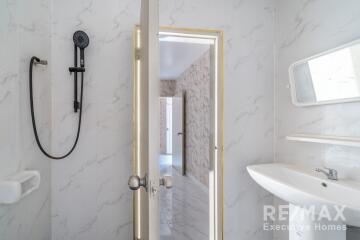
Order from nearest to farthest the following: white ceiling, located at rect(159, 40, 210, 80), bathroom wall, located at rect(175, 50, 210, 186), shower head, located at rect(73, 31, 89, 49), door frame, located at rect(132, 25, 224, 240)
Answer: shower head, located at rect(73, 31, 89, 49)
door frame, located at rect(132, 25, 224, 240)
white ceiling, located at rect(159, 40, 210, 80)
bathroom wall, located at rect(175, 50, 210, 186)

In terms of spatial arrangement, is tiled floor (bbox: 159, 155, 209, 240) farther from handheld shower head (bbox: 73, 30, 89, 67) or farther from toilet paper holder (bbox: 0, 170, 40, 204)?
handheld shower head (bbox: 73, 30, 89, 67)

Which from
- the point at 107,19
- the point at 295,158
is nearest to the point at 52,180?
the point at 107,19

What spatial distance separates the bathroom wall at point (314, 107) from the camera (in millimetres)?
1298

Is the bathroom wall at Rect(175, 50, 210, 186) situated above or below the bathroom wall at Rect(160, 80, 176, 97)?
below

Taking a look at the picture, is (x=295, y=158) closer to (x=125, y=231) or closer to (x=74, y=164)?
(x=125, y=231)

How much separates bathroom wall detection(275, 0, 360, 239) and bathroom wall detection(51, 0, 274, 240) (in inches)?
8.3

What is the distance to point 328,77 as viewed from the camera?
1408 millimetres

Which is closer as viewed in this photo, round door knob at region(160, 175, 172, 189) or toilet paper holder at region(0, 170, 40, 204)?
round door knob at region(160, 175, 172, 189)

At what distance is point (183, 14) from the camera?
175 centimetres

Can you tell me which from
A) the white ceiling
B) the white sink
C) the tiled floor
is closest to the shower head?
the white ceiling

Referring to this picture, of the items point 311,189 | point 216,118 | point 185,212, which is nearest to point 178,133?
point 185,212

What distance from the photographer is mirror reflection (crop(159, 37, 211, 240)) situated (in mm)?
2416

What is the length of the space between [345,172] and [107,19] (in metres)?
1.93

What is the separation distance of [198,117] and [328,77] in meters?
2.69
